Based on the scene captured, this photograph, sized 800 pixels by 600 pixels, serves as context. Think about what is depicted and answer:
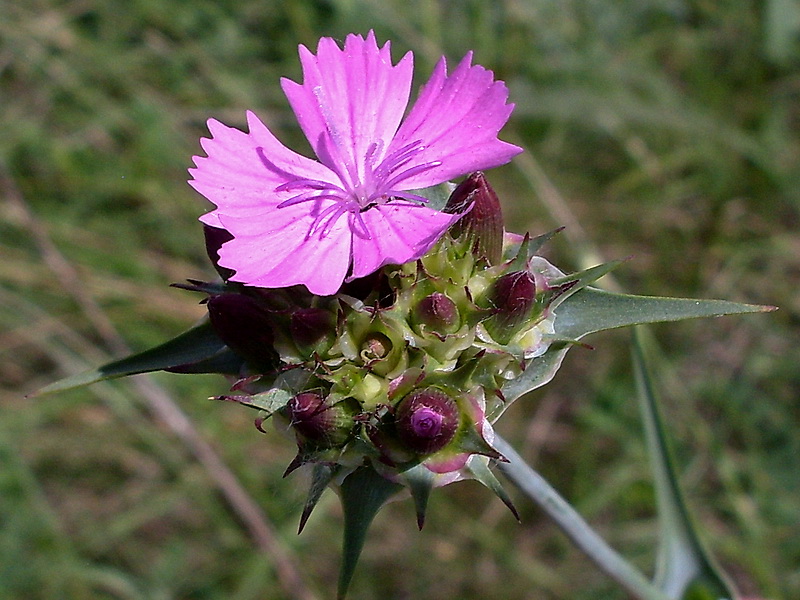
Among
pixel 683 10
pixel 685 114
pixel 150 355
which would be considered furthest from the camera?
pixel 683 10

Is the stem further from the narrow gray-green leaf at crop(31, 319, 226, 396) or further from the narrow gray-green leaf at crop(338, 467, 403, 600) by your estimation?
the narrow gray-green leaf at crop(31, 319, 226, 396)

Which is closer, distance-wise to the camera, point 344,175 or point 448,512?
point 344,175

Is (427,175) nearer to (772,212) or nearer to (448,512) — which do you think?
(448,512)

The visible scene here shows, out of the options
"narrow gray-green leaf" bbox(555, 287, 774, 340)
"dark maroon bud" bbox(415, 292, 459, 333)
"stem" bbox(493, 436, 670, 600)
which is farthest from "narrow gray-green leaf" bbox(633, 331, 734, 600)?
"dark maroon bud" bbox(415, 292, 459, 333)

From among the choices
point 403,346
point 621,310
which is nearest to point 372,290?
point 403,346

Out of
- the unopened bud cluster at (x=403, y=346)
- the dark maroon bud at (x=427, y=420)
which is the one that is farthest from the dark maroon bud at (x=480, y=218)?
the dark maroon bud at (x=427, y=420)

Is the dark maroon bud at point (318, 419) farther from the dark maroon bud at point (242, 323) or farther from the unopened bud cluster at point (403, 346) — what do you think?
the dark maroon bud at point (242, 323)

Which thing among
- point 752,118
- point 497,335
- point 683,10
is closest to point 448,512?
point 497,335
